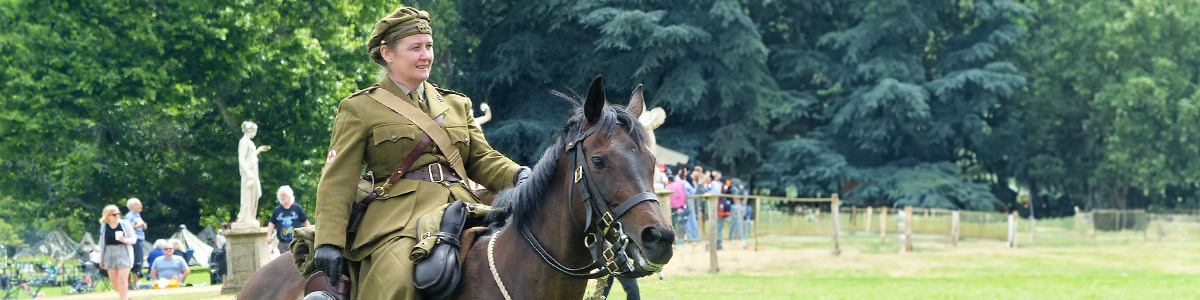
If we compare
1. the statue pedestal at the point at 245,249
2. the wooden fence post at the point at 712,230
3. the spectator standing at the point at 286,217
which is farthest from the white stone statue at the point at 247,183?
the wooden fence post at the point at 712,230

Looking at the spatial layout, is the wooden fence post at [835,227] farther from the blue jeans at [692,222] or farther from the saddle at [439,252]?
the saddle at [439,252]

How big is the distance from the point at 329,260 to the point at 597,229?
41.5 inches

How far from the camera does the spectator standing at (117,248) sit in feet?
56.4

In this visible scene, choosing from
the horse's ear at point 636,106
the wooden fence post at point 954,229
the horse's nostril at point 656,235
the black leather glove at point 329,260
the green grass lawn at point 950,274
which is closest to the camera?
the horse's nostril at point 656,235

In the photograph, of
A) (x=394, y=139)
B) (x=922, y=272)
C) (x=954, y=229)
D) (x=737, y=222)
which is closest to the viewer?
(x=394, y=139)

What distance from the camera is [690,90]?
3938 centimetres

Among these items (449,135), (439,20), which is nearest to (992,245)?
(439,20)

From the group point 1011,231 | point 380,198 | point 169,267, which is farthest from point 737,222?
point 380,198

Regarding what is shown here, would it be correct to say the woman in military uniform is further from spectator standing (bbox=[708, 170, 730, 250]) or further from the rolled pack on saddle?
spectator standing (bbox=[708, 170, 730, 250])

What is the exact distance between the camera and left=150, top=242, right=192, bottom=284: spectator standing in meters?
22.4

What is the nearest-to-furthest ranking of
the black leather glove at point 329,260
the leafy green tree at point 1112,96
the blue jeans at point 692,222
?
1. the black leather glove at point 329,260
2. the blue jeans at point 692,222
3. the leafy green tree at point 1112,96

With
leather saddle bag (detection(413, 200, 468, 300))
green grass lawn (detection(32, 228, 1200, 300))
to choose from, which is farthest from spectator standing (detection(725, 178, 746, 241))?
leather saddle bag (detection(413, 200, 468, 300))

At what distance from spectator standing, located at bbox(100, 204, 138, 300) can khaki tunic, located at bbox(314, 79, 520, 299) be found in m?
13.0

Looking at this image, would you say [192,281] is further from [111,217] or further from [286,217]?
[286,217]
